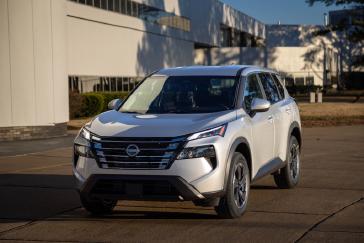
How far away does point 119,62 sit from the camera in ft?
134

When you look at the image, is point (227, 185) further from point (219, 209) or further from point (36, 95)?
point (36, 95)

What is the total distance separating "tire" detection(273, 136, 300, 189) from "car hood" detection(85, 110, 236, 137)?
2348 millimetres

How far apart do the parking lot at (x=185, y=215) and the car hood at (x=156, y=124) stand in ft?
3.45

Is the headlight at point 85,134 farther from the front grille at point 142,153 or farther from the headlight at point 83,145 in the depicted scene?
the front grille at point 142,153

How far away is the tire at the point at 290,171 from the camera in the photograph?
35.2 ft

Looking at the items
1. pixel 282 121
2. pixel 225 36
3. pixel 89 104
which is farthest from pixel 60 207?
pixel 225 36

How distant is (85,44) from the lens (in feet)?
118

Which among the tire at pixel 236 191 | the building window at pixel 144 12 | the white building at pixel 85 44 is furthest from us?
the building window at pixel 144 12

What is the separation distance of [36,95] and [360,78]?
67105mm

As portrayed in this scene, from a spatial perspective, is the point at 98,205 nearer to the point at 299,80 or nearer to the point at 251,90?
the point at 251,90

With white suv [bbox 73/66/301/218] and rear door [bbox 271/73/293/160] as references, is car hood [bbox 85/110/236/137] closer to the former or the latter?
white suv [bbox 73/66/301/218]

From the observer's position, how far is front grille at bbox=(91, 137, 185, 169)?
7.81 m

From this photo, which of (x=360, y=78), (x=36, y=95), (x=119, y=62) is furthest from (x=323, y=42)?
(x=36, y=95)

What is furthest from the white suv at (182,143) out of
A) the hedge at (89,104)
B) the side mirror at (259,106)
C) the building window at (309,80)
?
the building window at (309,80)
